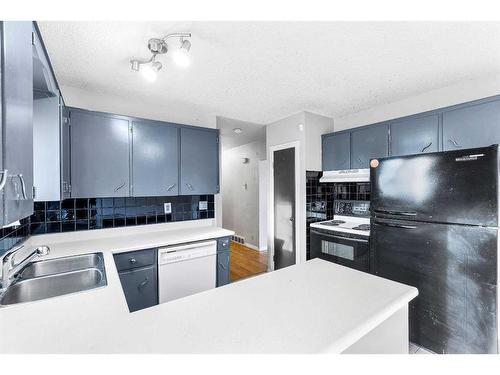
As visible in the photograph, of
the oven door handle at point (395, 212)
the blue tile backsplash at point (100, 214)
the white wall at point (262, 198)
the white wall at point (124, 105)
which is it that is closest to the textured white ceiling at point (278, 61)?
the white wall at point (124, 105)

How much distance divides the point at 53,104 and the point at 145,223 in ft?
4.63

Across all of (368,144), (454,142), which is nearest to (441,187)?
(454,142)

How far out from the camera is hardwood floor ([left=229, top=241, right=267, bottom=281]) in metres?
3.58

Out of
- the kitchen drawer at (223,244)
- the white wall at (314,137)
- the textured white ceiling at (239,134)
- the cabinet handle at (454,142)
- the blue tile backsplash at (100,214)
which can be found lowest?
the kitchen drawer at (223,244)

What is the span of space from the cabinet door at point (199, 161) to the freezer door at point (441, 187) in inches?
69.3

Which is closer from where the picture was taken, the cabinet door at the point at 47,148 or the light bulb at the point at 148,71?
the cabinet door at the point at 47,148

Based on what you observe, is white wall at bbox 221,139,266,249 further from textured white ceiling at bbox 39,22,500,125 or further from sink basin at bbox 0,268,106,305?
sink basin at bbox 0,268,106,305

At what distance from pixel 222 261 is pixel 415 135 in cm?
238

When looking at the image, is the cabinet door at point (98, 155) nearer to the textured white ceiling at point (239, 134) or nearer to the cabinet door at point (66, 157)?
the cabinet door at point (66, 157)

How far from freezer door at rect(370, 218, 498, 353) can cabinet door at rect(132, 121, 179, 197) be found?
2198 mm

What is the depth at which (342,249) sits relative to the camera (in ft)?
8.13

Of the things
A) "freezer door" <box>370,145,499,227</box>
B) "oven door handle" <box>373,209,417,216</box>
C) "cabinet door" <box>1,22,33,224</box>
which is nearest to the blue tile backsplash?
"cabinet door" <box>1,22,33,224</box>

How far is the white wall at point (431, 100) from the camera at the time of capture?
80.4 inches

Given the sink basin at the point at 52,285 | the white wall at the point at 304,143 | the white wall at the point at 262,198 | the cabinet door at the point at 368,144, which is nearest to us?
the sink basin at the point at 52,285
